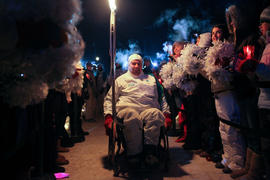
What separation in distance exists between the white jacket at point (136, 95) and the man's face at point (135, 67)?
96mm

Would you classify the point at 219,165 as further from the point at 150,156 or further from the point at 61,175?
the point at 61,175

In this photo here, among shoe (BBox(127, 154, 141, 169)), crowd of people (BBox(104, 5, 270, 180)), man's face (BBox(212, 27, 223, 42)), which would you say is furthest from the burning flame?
shoe (BBox(127, 154, 141, 169))

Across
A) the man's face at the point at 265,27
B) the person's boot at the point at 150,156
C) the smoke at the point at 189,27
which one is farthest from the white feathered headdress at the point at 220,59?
the smoke at the point at 189,27

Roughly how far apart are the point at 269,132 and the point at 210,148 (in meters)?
1.91

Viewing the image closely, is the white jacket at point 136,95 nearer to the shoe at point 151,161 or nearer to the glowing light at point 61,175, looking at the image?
the shoe at point 151,161

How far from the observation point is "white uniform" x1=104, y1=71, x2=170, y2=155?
11.4ft

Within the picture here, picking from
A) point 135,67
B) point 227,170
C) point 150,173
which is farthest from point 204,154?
point 135,67

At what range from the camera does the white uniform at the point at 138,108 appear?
136 inches

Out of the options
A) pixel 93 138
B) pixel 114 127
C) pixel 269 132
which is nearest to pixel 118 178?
pixel 114 127

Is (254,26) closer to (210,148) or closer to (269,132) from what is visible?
(269,132)

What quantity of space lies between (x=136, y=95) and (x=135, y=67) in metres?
0.71

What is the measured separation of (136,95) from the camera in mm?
4117

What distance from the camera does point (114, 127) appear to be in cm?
348

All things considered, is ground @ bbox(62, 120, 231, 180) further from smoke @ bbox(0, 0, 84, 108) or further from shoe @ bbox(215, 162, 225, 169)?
smoke @ bbox(0, 0, 84, 108)
